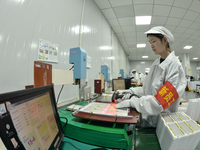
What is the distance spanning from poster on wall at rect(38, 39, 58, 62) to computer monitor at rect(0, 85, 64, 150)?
782mm

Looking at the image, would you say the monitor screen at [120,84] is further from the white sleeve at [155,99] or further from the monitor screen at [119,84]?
the white sleeve at [155,99]

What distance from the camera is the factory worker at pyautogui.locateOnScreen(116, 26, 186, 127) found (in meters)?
0.79

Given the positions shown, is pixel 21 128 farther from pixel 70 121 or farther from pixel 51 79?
pixel 51 79

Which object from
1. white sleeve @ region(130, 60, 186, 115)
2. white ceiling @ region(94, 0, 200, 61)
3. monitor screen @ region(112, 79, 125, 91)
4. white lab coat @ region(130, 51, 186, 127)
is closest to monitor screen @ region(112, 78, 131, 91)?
monitor screen @ region(112, 79, 125, 91)

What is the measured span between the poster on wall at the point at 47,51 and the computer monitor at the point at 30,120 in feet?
2.57

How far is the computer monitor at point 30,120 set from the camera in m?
0.27

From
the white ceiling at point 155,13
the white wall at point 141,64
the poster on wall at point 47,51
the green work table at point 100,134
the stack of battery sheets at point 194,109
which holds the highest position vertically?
the white ceiling at point 155,13

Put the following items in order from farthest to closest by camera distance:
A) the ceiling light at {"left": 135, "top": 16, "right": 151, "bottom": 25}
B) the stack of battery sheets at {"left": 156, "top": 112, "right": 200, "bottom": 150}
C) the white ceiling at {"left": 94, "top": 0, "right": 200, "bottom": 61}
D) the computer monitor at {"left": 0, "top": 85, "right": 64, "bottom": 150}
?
1. the ceiling light at {"left": 135, "top": 16, "right": 151, "bottom": 25}
2. the white ceiling at {"left": 94, "top": 0, "right": 200, "bottom": 61}
3. the stack of battery sheets at {"left": 156, "top": 112, "right": 200, "bottom": 150}
4. the computer monitor at {"left": 0, "top": 85, "right": 64, "bottom": 150}

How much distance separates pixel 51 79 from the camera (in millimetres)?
780

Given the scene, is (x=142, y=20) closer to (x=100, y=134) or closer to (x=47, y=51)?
(x=47, y=51)

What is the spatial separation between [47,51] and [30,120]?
3.23 feet

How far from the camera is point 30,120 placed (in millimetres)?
367

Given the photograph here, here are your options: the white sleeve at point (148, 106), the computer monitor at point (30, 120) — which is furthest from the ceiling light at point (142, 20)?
the computer monitor at point (30, 120)

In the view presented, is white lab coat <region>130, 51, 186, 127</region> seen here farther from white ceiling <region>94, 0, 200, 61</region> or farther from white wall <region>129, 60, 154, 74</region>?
white wall <region>129, 60, 154, 74</region>
